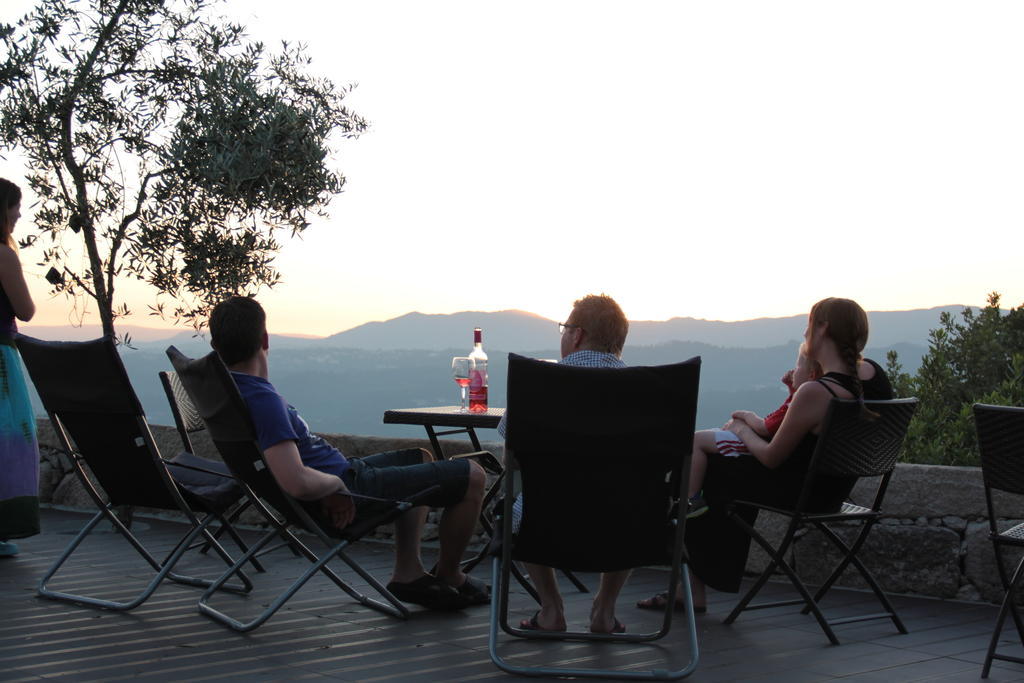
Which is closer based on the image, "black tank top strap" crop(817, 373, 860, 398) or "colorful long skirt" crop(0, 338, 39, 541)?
"black tank top strap" crop(817, 373, 860, 398)

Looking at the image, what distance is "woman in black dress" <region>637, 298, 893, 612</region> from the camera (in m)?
4.17

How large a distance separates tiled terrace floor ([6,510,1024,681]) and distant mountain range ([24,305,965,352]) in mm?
1843

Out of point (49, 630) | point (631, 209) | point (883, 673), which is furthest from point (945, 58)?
point (49, 630)

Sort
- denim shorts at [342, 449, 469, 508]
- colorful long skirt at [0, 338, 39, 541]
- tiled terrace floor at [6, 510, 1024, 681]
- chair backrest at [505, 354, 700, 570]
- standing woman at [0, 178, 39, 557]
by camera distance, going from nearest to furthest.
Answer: chair backrest at [505, 354, 700, 570] → tiled terrace floor at [6, 510, 1024, 681] → denim shorts at [342, 449, 469, 508] → standing woman at [0, 178, 39, 557] → colorful long skirt at [0, 338, 39, 541]

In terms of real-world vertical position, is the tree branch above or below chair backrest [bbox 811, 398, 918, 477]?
above

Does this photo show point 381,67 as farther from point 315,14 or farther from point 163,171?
point 163,171

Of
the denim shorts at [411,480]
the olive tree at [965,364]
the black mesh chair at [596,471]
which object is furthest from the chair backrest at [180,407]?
the olive tree at [965,364]

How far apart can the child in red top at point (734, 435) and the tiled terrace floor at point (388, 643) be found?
57cm

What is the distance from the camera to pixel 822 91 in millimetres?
8266

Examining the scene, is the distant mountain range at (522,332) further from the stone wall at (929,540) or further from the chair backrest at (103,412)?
the stone wall at (929,540)

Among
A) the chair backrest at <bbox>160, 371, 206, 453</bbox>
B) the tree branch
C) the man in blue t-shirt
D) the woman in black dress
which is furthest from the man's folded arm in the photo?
the tree branch

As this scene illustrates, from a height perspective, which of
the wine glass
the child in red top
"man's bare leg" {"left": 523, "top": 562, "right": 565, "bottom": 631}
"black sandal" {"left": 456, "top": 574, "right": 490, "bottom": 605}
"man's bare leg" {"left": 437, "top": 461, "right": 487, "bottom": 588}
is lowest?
"black sandal" {"left": 456, "top": 574, "right": 490, "bottom": 605}

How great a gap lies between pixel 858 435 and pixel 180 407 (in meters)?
3.46

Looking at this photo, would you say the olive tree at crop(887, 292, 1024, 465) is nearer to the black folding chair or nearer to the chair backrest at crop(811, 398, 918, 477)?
the chair backrest at crop(811, 398, 918, 477)
